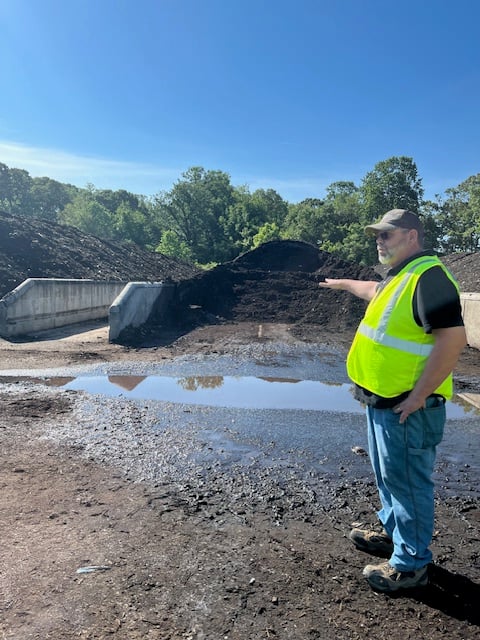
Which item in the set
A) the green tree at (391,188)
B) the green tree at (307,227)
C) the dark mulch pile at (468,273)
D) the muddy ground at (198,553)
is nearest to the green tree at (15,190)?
the green tree at (307,227)

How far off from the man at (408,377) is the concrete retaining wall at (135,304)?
10.4 metres

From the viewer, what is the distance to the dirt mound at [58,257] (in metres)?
17.8

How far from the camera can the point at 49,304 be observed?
14047 mm

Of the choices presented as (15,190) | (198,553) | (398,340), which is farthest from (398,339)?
(15,190)

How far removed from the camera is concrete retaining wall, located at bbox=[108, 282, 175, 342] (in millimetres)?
12409

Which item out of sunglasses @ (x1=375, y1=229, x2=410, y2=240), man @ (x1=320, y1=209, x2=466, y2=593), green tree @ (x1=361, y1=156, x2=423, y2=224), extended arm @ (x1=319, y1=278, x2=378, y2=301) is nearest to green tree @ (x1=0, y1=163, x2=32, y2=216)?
green tree @ (x1=361, y1=156, x2=423, y2=224)

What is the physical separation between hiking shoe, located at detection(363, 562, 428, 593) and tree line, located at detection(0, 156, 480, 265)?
37.3 meters

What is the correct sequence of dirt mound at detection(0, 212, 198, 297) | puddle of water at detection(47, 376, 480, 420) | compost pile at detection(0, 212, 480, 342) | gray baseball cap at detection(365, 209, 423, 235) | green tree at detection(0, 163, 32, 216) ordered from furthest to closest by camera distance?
green tree at detection(0, 163, 32, 216), dirt mound at detection(0, 212, 198, 297), compost pile at detection(0, 212, 480, 342), puddle of water at detection(47, 376, 480, 420), gray baseball cap at detection(365, 209, 423, 235)

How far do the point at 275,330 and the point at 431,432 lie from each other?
1254cm

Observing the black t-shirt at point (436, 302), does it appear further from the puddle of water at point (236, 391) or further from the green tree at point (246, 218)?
the green tree at point (246, 218)

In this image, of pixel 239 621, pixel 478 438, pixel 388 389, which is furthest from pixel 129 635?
pixel 478 438

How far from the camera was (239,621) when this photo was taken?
91.2 inches

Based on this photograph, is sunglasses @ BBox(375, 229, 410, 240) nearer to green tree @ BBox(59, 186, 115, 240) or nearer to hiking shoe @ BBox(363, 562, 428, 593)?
hiking shoe @ BBox(363, 562, 428, 593)

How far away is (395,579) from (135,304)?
475 inches
